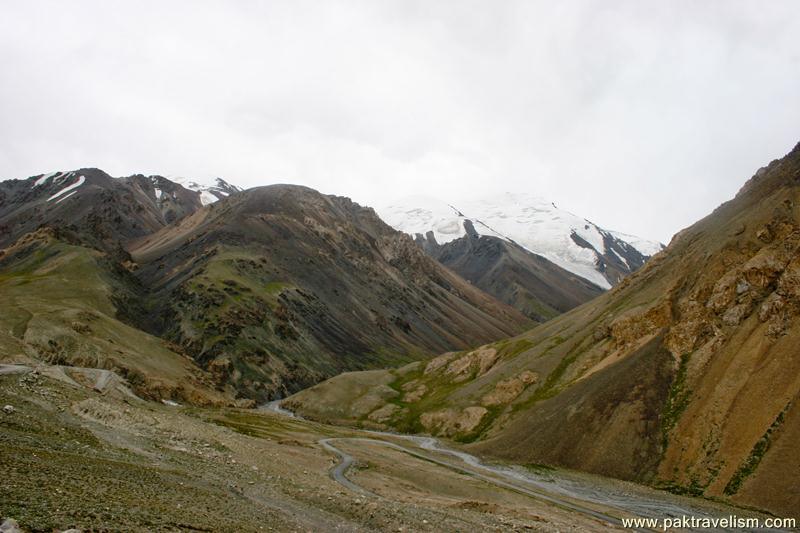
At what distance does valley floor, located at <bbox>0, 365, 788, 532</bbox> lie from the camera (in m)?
22.9

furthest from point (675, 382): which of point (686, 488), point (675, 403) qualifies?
point (686, 488)

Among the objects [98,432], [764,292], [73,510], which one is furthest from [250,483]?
[764,292]

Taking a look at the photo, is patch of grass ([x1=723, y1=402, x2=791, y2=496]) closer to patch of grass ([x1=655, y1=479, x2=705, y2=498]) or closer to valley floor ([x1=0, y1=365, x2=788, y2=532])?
patch of grass ([x1=655, y1=479, x2=705, y2=498])

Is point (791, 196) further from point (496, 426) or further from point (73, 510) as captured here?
point (73, 510)

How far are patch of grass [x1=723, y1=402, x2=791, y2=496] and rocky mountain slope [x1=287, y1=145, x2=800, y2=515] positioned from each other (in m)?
0.17

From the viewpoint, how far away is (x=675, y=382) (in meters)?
93.9

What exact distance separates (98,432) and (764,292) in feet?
328

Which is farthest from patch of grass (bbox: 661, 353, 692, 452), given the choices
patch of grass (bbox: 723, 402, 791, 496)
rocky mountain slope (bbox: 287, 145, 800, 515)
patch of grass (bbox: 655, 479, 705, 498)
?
patch of grass (bbox: 723, 402, 791, 496)

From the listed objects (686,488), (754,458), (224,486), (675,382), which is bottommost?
(686,488)

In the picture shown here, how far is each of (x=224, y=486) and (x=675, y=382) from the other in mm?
83034

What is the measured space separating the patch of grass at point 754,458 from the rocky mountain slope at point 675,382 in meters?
0.17

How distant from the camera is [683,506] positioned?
2562 inches

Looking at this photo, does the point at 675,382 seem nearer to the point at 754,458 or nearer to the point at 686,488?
the point at 686,488

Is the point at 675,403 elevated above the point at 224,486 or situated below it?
above
